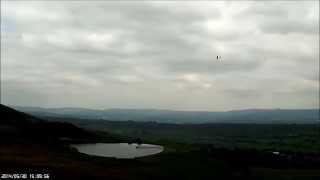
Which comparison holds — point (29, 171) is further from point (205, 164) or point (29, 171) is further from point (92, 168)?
point (205, 164)

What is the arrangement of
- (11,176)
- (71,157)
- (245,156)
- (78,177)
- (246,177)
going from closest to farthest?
(11,176)
(78,177)
(246,177)
(71,157)
(245,156)

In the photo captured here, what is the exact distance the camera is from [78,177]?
75312mm

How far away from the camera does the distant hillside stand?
121 metres

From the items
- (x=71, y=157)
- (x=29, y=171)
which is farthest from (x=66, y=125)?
(x=29, y=171)

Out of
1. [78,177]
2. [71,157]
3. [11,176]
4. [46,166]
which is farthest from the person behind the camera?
[71,157]

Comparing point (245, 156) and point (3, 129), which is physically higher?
point (3, 129)

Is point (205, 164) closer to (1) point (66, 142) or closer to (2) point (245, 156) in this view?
(2) point (245, 156)

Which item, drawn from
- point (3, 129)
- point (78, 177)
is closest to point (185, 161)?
point (78, 177)

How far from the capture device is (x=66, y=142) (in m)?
131

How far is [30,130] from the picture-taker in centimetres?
12912

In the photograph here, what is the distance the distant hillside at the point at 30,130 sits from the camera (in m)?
121

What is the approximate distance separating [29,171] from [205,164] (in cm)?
4004

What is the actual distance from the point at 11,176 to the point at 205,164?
44.7 metres

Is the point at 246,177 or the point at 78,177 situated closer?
the point at 78,177
